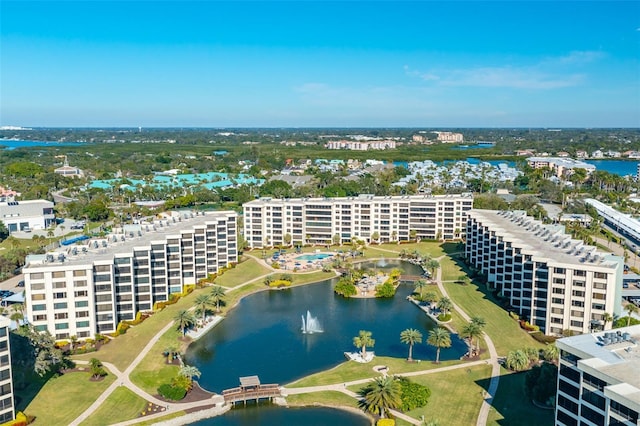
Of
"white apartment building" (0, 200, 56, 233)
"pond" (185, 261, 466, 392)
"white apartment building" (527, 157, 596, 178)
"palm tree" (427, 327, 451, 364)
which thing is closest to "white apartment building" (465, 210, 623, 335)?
"pond" (185, 261, 466, 392)

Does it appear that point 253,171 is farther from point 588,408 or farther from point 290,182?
point 588,408

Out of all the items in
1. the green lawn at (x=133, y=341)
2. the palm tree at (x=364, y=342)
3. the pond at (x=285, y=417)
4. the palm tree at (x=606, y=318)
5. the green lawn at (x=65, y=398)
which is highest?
the palm tree at (x=606, y=318)

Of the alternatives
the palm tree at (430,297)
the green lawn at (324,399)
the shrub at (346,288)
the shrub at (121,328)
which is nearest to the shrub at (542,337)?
the palm tree at (430,297)

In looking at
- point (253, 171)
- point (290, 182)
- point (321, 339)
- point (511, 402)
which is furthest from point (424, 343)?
point (253, 171)

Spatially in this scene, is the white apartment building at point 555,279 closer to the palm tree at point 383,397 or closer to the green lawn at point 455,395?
the green lawn at point 455,395

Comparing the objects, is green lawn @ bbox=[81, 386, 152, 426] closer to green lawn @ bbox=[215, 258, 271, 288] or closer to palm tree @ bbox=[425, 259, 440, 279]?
green lawn @ bbox=[215, 258, 271, 288]

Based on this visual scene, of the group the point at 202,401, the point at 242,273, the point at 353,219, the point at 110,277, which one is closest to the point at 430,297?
the point at 242,273

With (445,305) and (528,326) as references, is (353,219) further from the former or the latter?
(528,326)
